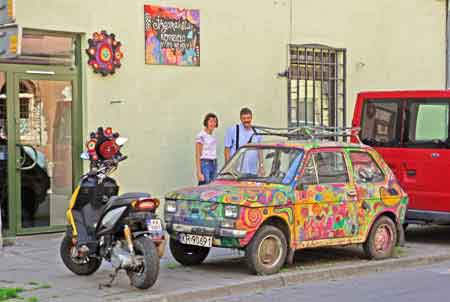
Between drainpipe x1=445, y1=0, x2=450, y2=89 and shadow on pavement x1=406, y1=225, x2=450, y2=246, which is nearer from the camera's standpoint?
shadow on pavement x1=406, y1=225, x2=450, y2=246

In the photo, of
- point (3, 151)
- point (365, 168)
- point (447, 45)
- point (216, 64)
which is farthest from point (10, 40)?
point (447, 45)

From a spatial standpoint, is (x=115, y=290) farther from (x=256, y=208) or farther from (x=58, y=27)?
(x=58, y=27)

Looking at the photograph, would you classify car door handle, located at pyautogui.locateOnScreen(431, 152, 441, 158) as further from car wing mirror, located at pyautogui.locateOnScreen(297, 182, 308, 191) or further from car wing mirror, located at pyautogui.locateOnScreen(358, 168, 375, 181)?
car wing mirror, located at pyautogui.locateOnScreen(297, 182, 308, 191)

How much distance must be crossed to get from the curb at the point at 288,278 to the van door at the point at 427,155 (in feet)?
3.30

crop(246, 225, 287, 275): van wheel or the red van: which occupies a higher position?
the red van

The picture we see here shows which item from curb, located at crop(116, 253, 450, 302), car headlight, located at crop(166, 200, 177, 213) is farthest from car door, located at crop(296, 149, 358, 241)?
car headlight, located at crop(166, 200, 177, 213)

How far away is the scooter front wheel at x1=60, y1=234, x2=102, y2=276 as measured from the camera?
8859 mm

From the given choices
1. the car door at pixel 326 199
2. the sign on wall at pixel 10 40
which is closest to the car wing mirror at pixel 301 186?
the car door at pixel 326 199

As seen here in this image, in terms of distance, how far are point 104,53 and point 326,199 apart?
14.8 feet

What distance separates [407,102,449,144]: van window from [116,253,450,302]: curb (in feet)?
5.80

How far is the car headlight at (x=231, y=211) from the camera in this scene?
881cm

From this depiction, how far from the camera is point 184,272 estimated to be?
9352mm

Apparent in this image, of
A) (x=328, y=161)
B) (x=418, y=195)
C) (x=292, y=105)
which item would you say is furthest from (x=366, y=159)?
(x=292, y=105)

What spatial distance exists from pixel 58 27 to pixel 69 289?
478 cm
